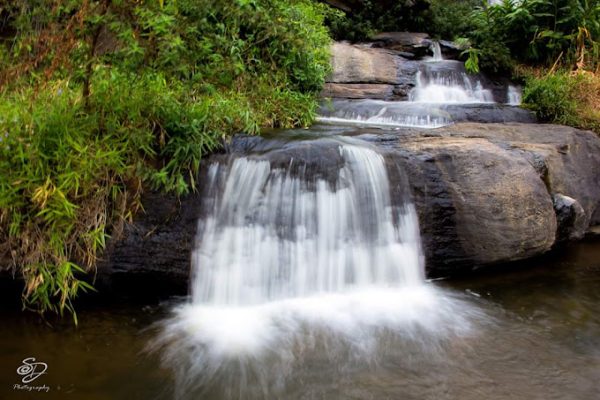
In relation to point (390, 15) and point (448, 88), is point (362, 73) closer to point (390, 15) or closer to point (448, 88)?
point (448, 88)

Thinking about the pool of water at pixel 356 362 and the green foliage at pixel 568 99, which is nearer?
the pool of water at pixel 356 362

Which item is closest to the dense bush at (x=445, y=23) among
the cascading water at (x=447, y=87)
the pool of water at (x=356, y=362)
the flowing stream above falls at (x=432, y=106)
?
the cascading water at (x=447, y=87)

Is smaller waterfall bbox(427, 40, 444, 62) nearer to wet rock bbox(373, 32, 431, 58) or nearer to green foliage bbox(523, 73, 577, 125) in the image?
wet rock bbox(373, 32, 431, 58)

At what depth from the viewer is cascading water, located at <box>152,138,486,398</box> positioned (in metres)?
3.53

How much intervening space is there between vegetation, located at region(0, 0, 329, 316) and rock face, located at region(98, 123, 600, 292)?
0.23m

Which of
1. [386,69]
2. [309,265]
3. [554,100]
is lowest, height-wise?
[309,265]

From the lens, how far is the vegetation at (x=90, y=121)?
3.48 metres

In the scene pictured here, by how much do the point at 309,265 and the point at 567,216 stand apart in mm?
2938

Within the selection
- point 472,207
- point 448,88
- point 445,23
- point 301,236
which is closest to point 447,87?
point 448,88

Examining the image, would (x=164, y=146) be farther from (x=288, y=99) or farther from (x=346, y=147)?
(x=288, y=99)

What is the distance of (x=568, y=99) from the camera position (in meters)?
7.02

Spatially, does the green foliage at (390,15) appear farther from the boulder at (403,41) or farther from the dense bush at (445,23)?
the boulder at (403,41)

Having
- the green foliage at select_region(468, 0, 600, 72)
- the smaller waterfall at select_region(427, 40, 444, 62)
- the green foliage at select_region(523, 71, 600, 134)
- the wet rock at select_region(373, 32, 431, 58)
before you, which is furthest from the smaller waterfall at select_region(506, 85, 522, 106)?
the wet rock at select_region(373, 32, 431, 58)

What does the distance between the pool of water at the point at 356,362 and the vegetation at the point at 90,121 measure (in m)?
0.39
